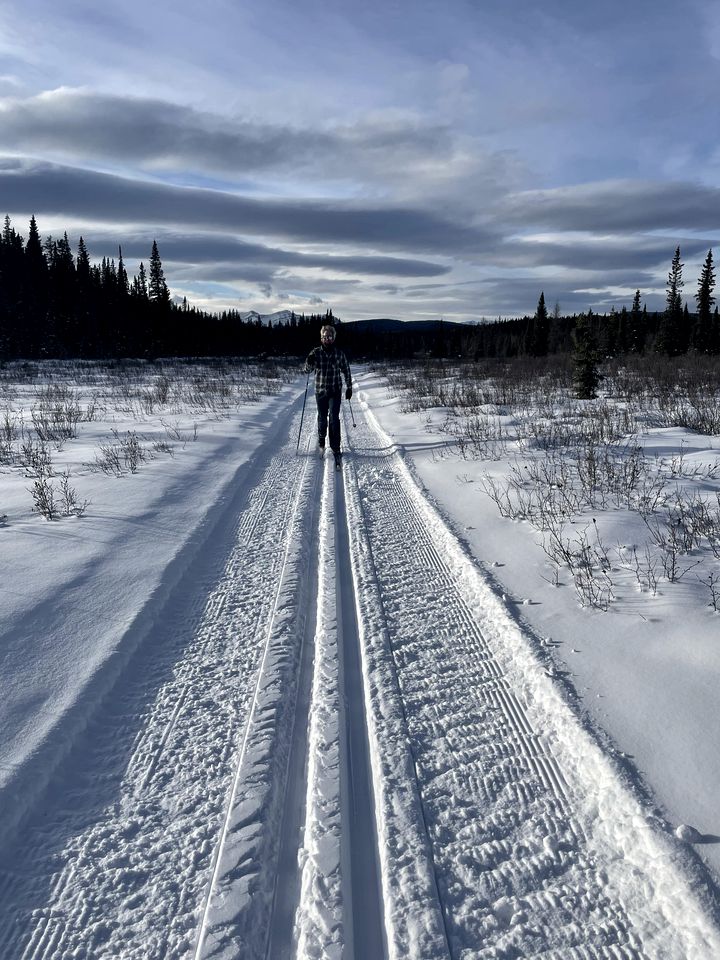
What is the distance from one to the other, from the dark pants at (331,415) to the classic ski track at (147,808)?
5091mm

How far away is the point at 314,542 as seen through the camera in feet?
17.2

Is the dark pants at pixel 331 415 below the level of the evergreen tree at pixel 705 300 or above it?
below

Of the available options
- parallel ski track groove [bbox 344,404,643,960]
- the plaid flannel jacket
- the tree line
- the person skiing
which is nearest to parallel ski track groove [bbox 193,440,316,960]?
parallel ski track groove [bbox 344,404,643,960]

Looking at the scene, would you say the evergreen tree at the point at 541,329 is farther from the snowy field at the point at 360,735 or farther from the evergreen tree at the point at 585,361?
the snowy field at the point at 360,735

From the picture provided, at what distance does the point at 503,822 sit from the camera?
7.22 feet

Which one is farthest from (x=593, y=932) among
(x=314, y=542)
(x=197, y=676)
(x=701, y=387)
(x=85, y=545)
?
(x=701, y=387)

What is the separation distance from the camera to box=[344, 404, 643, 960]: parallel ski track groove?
70.9 inches

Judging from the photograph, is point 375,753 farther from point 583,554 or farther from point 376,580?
point 583,554

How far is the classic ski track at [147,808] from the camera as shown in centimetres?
181

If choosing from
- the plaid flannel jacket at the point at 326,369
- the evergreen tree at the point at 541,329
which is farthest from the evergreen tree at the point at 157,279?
the plaid flannel jacket at the point at 326,369

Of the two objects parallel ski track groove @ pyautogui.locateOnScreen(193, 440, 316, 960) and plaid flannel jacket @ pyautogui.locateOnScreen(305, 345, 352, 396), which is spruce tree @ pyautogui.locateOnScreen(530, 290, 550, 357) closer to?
plaid flannel jacket @ pyautogui.locateOnScreen(305, 345, 352, 396)

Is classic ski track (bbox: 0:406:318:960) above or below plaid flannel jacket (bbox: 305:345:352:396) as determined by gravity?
below

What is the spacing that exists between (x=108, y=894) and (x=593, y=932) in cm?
164

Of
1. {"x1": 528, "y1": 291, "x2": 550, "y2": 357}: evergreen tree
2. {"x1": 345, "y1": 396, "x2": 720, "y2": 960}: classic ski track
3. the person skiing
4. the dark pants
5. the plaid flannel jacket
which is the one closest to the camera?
{"x1": 345, "y1": 396, "x2": 720, "y2": 960}: classic ski track
